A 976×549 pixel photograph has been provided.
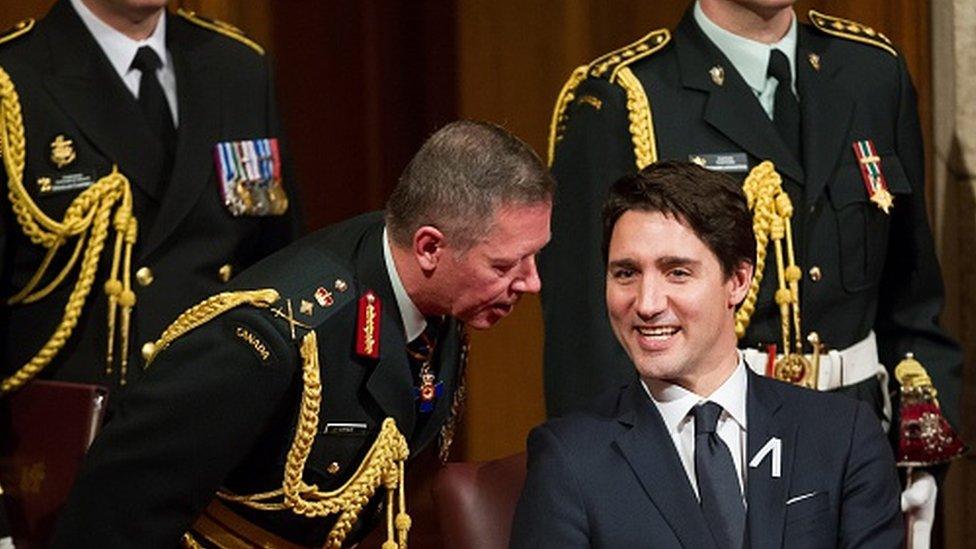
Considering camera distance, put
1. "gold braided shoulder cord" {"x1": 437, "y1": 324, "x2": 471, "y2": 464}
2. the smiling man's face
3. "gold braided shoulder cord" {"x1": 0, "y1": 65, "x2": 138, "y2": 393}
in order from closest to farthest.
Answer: the smiling man's face, "gold braided shoulder cord" {"x1": 437, "y1": 324, "x2": 471, "y2": 464}, "gold braided shoulder cord" {"x1": 0, "y1": 65, "x2": 138, "y2": 393}

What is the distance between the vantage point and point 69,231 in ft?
12.7

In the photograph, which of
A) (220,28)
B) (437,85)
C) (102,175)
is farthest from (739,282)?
(437,85)

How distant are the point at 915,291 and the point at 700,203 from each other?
886 mm

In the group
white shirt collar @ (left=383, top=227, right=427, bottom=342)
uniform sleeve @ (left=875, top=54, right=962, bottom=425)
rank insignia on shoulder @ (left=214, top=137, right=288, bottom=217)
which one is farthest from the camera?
rank insignia on shoulder @ (left=214, top=137, right=288, bottom=217)

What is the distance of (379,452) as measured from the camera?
10.8ft

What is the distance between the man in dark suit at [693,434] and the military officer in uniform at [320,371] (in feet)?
0.57

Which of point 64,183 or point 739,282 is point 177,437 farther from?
point 64,183

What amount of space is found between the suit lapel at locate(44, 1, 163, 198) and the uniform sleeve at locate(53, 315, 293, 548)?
0.83 metres

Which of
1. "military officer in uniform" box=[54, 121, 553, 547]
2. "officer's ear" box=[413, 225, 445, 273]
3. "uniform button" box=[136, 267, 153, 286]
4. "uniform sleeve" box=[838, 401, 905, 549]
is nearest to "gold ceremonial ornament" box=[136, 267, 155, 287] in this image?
"uniform button" box=[136, 267, 153, 286]

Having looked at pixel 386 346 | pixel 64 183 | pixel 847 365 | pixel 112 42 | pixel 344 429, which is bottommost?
pixel 847 365

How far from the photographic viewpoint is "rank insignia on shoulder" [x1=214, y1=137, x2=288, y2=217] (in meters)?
4.06

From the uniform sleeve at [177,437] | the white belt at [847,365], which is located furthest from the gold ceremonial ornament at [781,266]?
the uniform sleeve at [177,437]

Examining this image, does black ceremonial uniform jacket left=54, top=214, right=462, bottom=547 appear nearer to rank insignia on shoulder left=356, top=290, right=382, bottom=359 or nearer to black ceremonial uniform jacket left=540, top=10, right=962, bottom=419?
rank insignia on shoulder left=356, top=290, right=382, bottom=359

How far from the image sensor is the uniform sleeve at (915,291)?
13.0ft
